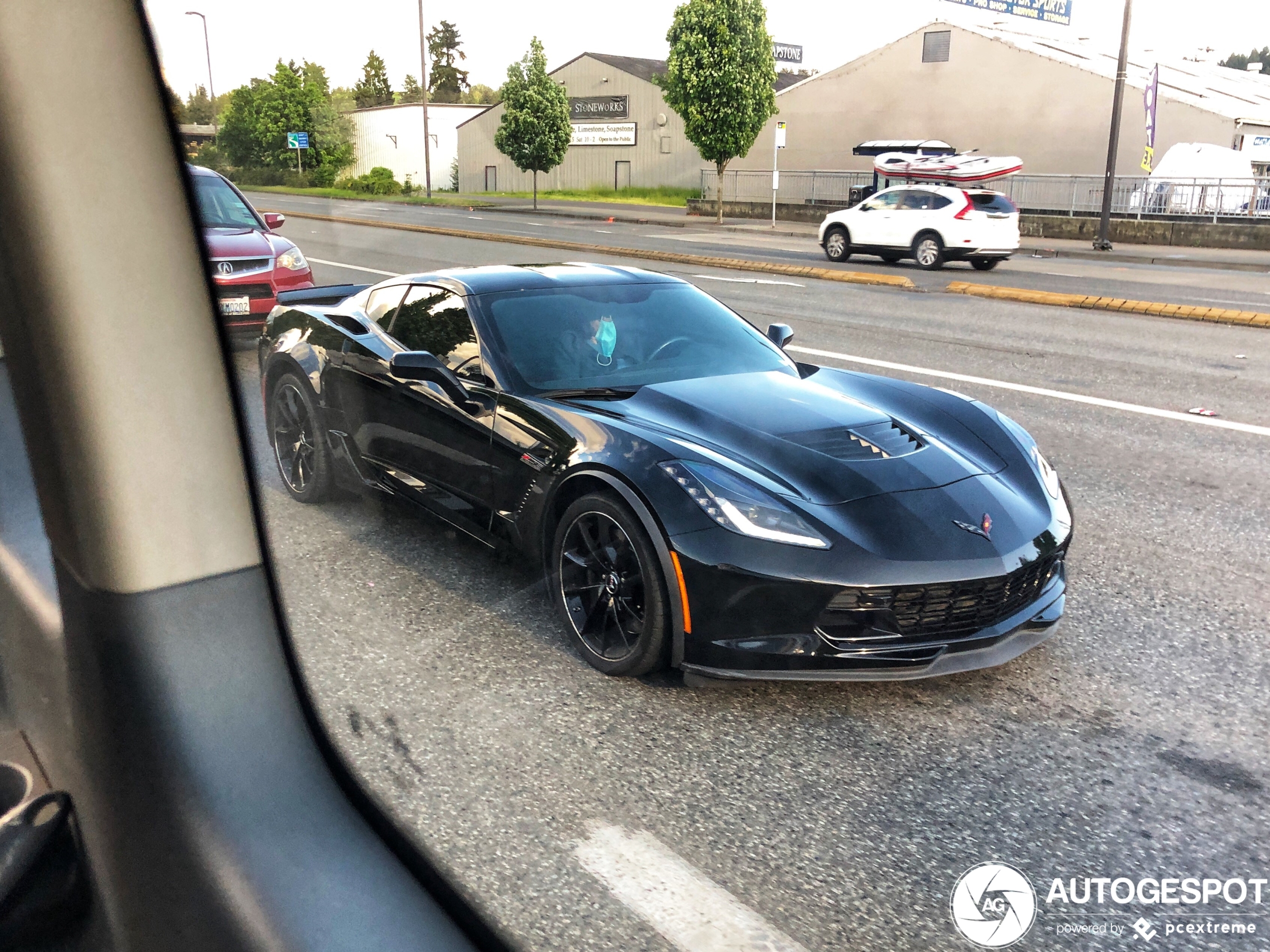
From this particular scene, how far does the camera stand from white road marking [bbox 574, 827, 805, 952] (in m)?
1.86

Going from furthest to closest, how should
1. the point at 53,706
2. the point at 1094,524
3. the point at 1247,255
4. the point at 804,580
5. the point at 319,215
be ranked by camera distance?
1. the point at 1247,255
2. the point at 1094,524
3. the point at 804,580
4. the point at 53,706
5. the point at 319,215

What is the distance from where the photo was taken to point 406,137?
219 centimetres

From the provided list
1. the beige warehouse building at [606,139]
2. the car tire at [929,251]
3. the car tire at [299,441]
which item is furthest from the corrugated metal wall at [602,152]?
the car tire at [929,251]

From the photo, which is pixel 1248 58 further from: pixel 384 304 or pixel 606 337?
pixel 384 304

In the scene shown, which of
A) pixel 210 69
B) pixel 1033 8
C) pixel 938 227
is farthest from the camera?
pixel 938 227

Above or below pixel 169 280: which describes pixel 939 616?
below

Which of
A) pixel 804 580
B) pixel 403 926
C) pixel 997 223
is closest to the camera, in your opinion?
pixel 403 926

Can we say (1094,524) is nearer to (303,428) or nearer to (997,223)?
(303,428)

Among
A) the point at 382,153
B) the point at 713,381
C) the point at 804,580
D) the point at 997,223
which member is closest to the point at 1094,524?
the point at 713,381

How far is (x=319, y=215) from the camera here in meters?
1.86

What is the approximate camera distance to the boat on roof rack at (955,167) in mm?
19578

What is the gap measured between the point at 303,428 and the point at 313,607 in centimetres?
50

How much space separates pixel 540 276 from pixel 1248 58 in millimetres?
2115

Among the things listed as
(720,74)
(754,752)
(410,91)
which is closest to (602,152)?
(720,74)
